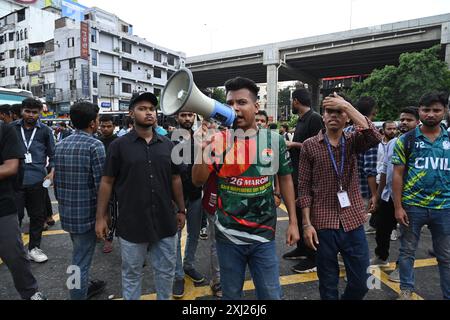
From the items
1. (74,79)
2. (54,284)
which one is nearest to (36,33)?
(74,79)

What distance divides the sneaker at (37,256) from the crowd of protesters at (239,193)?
1113mm

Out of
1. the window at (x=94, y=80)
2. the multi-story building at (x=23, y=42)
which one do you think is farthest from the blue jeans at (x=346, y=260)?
the multi-story building at (x=23, y=42)

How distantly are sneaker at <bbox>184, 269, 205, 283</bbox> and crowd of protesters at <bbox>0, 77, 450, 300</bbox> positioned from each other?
0.23 meters

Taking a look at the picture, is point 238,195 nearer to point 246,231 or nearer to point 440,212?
point 246,231

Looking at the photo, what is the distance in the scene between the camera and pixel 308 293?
119 inches

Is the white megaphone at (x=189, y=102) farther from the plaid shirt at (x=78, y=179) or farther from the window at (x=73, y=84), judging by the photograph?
the window at (x=73, y=84)

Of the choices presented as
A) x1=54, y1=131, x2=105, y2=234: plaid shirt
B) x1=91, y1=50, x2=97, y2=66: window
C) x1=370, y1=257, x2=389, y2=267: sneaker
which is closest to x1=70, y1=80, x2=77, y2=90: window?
x1=91, y1=50, x2=97, y2=66: window

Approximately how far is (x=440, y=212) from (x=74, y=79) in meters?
38.8

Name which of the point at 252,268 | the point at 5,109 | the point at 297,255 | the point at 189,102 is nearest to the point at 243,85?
the point at 189,102

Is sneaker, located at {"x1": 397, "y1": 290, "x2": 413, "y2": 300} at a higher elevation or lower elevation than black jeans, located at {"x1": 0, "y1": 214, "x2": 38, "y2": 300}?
lower

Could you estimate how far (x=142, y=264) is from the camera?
2322 mm

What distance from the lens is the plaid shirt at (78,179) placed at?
8.58 ft

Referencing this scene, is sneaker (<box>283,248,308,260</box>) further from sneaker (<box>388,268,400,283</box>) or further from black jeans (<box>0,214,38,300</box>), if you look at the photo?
black jeans (<box>0,214,38,300</box>)

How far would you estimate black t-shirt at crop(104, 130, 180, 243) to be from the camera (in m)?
2.27
